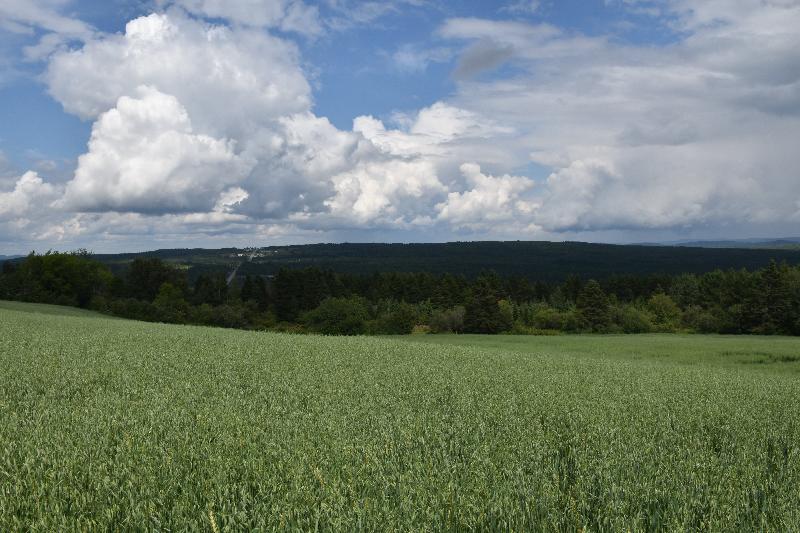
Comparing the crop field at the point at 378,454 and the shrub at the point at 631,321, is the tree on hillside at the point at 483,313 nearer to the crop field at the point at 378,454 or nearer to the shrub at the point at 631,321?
the shrub at the point at 631,321

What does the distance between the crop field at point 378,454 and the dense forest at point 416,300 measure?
206 ft

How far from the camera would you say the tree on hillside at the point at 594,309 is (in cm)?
7544

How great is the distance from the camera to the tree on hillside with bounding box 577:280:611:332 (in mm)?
75438

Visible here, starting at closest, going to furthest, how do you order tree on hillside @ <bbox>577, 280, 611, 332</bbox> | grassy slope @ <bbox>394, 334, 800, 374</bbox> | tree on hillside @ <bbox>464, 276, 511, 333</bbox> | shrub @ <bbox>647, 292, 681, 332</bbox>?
grassy slope @ <bbox>394, 334, 800, 374</bbox>, tree on hillside @ <bbox>577, 280, 611, 332</bbox>, tree on hillside @ <bbox>464, 276, 511, 333</bbox>, shrub @ <bbox>647, 292, 681, 332</bbox>

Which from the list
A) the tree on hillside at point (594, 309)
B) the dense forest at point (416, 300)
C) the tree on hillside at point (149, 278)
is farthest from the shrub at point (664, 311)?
the tree on hillside at point (149, 278)

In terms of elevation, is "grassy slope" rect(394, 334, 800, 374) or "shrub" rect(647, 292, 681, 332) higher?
"grassy slope" rect(394, 334, 800, 374)

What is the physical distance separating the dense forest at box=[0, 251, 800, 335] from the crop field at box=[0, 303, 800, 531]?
62825 millimetres

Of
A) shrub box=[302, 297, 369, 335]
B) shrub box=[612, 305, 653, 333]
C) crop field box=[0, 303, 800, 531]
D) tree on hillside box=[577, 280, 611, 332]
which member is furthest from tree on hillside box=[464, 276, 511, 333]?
crop field box=[0, 303, 800, 531]

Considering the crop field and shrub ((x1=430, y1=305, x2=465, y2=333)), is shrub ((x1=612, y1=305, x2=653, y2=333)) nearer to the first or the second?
shrub ((x1=430, y1=305, x2=465, y2=333))

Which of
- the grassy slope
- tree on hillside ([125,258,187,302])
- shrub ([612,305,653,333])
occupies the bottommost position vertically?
shrub ([612,305,653,333])

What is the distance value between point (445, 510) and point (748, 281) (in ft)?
297

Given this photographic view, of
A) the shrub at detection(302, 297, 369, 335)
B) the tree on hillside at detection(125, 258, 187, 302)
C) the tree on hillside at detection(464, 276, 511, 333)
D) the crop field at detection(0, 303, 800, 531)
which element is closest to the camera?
the crop field at detection(0, 303, 800, 531)

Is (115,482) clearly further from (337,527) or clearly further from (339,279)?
(339,279)

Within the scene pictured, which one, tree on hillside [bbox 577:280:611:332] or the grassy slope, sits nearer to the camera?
the grassy slope
